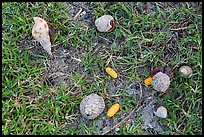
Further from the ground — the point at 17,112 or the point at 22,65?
the point at 22,65

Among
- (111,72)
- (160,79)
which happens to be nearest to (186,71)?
(160,79)

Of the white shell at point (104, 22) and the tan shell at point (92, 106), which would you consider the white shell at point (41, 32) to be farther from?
the tan shell at point (92, 106)

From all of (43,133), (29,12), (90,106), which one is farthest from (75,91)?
(29,12)

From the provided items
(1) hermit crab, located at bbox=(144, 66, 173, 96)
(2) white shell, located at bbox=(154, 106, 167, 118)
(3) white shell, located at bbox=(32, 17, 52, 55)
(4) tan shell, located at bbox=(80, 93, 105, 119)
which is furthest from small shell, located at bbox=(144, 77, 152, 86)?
(3) white shell, located at bbox=(32, 17, 52, 55)

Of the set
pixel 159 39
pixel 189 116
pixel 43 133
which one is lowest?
pixel 43 133

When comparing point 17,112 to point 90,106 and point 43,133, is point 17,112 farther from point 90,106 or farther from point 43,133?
point 90,106

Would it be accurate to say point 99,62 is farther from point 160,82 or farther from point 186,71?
point 186,71

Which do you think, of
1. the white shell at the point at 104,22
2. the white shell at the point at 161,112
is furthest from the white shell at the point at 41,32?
the white shell at the point at 161,112
